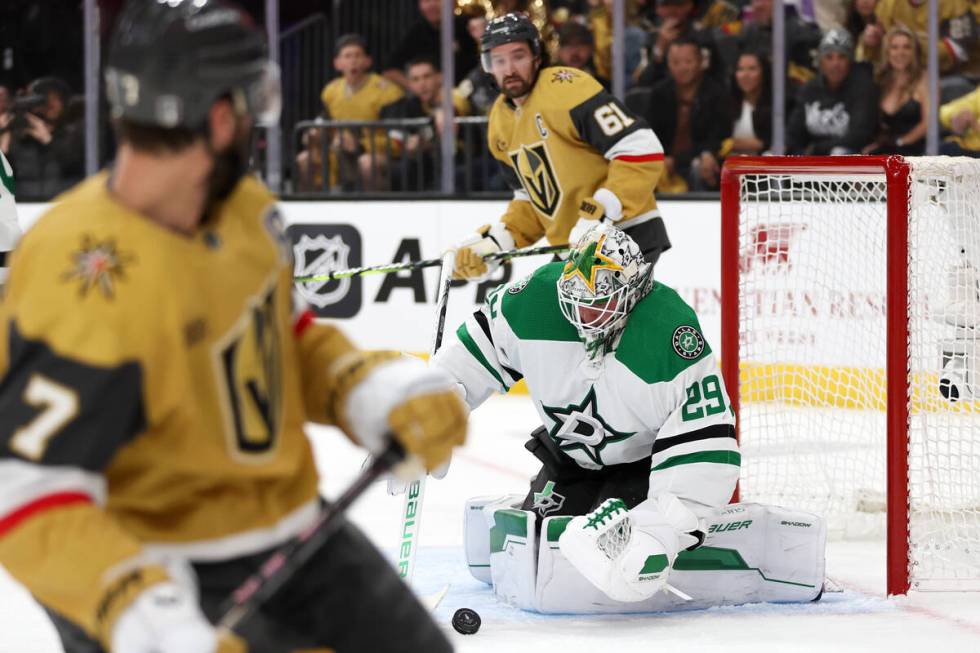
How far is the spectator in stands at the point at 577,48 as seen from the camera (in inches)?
277

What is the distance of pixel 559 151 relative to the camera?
460 centimetres

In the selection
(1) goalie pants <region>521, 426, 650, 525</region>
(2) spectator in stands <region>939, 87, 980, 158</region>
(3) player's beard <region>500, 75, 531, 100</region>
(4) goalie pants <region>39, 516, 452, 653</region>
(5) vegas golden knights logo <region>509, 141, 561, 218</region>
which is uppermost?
(2) spectator in stands <region>939, 87, 980, 158</region>

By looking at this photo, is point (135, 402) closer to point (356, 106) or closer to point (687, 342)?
point (687, 342)

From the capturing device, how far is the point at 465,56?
23.5 feet

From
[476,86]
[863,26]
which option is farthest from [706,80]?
[476,86]

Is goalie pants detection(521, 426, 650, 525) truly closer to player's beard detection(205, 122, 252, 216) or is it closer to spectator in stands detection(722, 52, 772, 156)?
player's beard detection(205, 122, 252, 216)

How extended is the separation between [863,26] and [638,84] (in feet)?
3.18

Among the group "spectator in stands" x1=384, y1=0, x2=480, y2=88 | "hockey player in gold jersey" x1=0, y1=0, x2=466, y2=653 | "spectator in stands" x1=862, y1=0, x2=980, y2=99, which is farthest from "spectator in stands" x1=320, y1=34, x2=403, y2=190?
"hockey player in gold jersey" x1=0, y1=0, x2=466, y2=653

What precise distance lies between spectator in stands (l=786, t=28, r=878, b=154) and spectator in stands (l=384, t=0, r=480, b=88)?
1.43 m

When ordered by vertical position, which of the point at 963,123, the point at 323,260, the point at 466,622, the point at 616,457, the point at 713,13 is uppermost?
the point at 713,13

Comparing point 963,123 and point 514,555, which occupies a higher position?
point 963,123

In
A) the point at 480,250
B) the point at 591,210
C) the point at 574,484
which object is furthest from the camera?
the point at 591,210

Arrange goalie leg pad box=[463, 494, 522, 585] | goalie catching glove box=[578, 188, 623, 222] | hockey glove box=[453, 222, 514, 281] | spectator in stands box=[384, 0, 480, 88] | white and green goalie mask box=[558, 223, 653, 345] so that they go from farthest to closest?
spectator in stands box=[384, 0, 480, 88] → goalie catching glove box=[578, 188, 623, 222] → hockey glove box=[453, 222, 514, 281] → goalie leg pad box=[463, 494, 522, 585] → white and green goalie mask box=[558, 223, 653, 345]

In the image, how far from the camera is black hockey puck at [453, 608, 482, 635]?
308 cm
